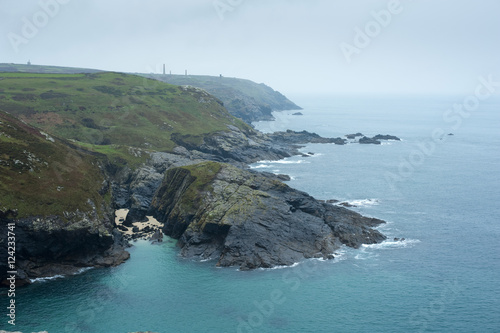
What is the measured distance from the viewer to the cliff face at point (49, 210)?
62125 mm

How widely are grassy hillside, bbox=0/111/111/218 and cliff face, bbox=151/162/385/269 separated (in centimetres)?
1569

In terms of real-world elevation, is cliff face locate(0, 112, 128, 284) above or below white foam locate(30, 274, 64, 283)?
above

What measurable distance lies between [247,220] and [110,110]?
331ft

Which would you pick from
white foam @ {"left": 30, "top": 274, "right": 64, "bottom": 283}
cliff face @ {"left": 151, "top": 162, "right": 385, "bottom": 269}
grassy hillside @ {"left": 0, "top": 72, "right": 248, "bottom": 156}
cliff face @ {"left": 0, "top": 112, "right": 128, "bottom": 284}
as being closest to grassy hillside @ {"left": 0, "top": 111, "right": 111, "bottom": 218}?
cliff face @ {"left": 0, "top": 112, "right": 128, "bottom": 284}

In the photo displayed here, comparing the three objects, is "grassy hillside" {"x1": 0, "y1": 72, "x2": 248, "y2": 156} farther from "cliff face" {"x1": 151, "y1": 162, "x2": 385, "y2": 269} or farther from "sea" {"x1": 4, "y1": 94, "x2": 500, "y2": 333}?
"sea" {"x1": 4, "y1": 94, "x2": 500, "y2": 333}

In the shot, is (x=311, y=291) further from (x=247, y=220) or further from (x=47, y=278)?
(x=47, y=278)

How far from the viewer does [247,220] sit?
244 feet

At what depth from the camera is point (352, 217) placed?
86.3m

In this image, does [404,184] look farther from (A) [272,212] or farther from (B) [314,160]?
(A) [272,212]

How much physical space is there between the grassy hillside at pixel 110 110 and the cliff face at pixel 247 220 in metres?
39.7

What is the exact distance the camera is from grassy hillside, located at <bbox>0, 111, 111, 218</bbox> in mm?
65688

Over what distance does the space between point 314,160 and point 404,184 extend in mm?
40118

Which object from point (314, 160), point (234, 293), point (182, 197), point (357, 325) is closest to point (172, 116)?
point (314, 160)

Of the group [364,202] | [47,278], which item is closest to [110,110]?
[364,202]
